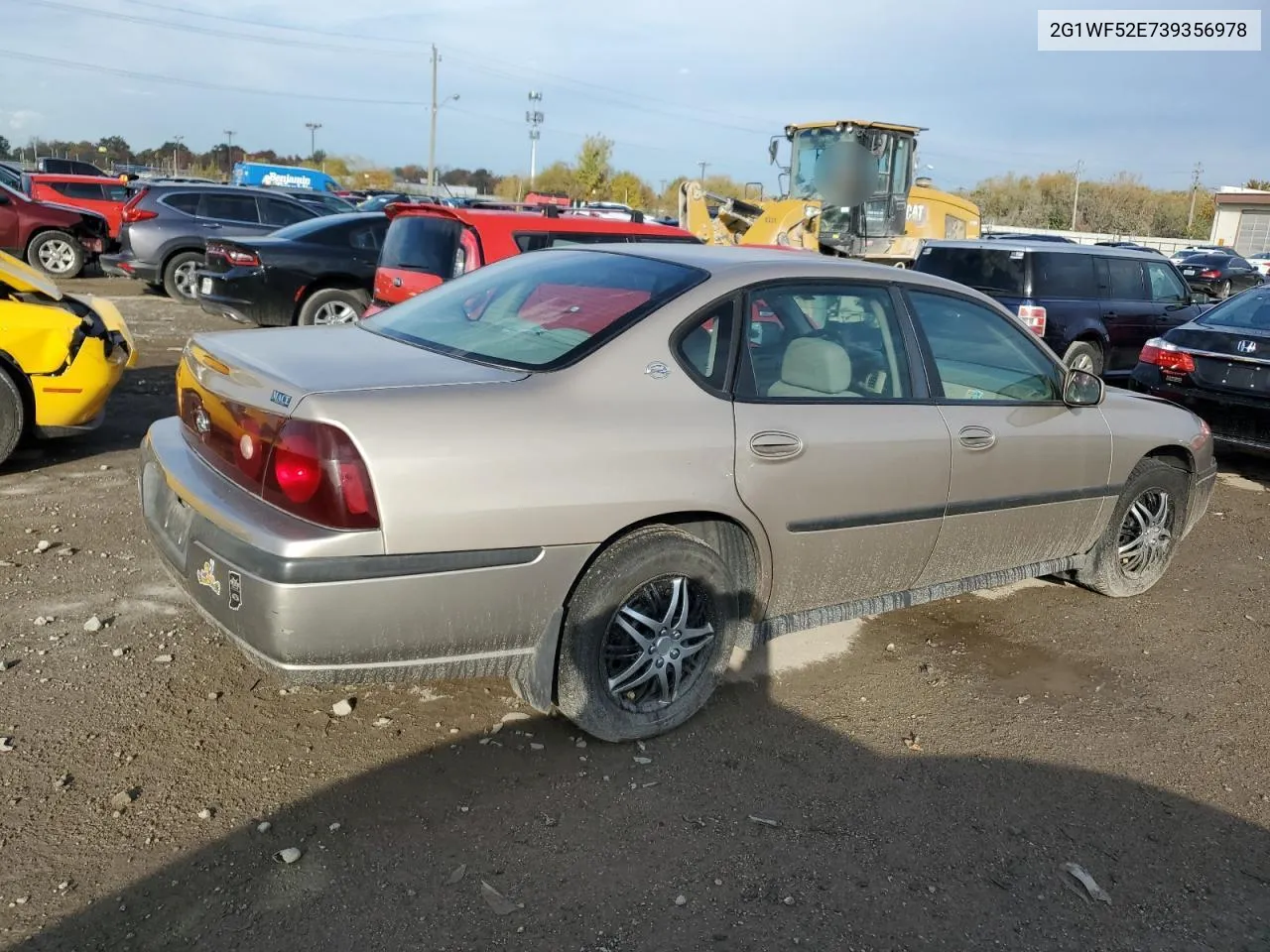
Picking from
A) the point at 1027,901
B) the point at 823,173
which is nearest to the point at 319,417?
the point at 1027,901

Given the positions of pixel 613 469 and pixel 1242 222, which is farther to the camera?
pixel 1242 222

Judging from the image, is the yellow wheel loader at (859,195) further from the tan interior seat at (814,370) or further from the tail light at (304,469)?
the tail light at (304,469)

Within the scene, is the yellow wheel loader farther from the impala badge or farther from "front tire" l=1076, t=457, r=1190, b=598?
the impala badge

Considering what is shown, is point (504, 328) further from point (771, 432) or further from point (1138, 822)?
point (1138, 822)

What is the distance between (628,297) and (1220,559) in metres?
4.40

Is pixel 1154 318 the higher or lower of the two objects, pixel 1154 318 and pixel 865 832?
the higher

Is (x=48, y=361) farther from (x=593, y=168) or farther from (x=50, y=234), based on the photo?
(x=593, y=168)

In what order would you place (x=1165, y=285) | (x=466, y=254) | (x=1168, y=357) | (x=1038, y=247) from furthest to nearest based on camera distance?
(x=1165, y=285) → (x=1038, y=247) → (x=466, y=254) → (x=1168, y=357)

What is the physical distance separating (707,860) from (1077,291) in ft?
29.4

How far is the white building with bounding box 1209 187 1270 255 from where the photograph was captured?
55469 millimetres

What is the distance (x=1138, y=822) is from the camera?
334 centimetres

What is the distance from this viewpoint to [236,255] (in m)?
10.4

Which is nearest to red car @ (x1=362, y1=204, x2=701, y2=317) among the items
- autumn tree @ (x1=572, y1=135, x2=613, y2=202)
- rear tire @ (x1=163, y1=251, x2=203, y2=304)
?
rear tire @ (x1=163, y1=251, x2=203, y2=304)

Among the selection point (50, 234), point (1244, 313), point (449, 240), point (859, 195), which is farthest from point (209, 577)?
point (50, 234)
